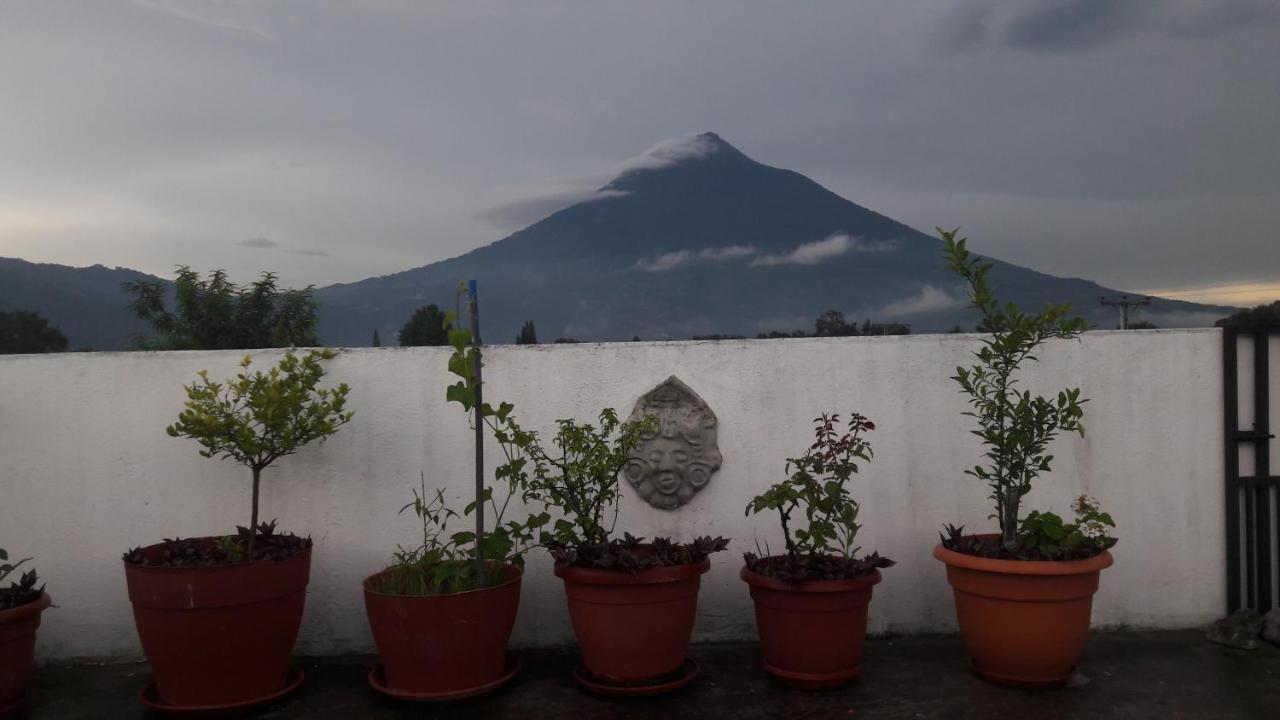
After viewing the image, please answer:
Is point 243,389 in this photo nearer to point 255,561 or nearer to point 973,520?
point 255,561

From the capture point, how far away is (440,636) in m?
3.22

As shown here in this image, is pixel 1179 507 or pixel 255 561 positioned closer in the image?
pixel 255 561

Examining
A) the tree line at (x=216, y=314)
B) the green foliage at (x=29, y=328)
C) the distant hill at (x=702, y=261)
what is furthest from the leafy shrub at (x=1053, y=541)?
the distant hill at (x=702, y=261)

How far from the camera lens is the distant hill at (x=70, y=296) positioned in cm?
1902

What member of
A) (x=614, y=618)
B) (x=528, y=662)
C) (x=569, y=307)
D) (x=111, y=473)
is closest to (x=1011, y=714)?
(x=614, y=618)

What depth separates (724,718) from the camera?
3.10 m

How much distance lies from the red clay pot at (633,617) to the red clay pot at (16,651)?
1.97m

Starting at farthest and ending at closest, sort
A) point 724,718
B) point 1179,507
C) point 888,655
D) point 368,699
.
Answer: point 1179,507, point 888,655, point 368,699, point 724,718

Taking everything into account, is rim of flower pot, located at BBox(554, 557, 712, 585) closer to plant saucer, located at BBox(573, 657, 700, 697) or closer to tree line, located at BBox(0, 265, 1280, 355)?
plant saucer, located at BBox(573, 657, 700, 697)

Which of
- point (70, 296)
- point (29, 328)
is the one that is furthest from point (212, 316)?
point (70, 296)

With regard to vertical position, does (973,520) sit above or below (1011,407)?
below

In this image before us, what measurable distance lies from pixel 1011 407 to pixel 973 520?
0.74m

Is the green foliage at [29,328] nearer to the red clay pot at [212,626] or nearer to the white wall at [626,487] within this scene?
the white wall at [626,487]

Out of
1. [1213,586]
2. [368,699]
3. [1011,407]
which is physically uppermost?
[1011,407]
